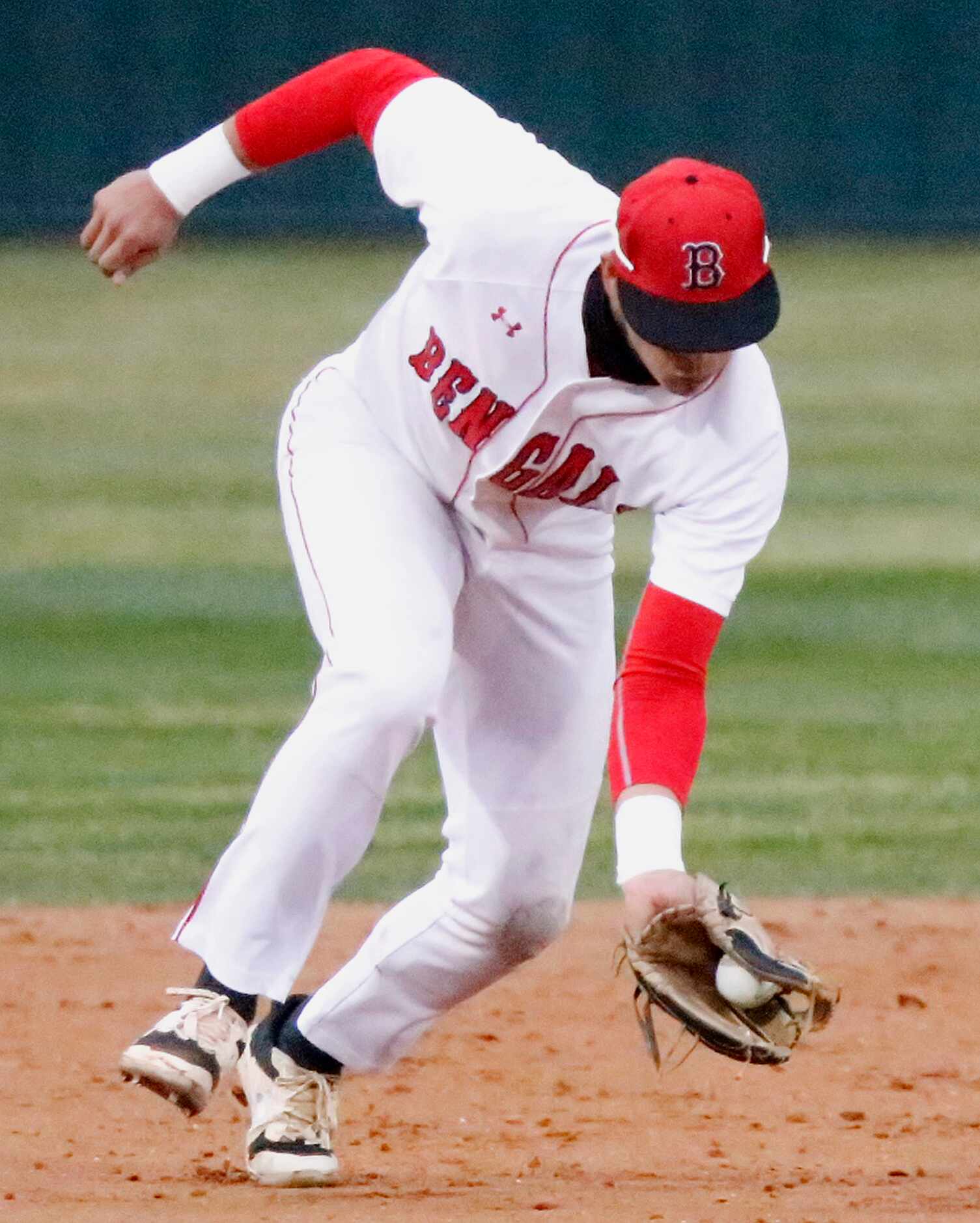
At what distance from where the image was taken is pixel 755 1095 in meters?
4.80

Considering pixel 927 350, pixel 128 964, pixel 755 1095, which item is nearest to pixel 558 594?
pixel 755 1095

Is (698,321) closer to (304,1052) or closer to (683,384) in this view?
(683,384)

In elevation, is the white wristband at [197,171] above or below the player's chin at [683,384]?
above

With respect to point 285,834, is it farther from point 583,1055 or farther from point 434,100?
point 583,1055

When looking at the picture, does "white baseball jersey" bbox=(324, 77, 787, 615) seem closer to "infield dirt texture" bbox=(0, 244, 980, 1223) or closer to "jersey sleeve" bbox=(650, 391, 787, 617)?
"jersey sleeve" bbox=(650, 391, 787, 617)

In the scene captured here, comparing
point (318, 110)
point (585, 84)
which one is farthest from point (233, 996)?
point (585, 84)

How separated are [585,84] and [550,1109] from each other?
53.9 feet

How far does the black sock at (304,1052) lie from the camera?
412 cm

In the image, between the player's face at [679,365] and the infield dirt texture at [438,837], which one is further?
the infield dirt texture at [438,837]

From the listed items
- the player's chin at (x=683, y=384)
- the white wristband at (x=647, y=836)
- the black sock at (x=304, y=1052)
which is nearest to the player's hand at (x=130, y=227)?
the player's chin at (x=683, y=384)

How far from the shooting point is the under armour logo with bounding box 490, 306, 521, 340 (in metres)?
3.71

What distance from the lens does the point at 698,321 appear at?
3.34m

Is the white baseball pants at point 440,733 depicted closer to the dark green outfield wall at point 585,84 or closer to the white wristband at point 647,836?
the white wristband at point 647,836

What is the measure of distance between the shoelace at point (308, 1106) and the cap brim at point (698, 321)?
1473 millimetres
